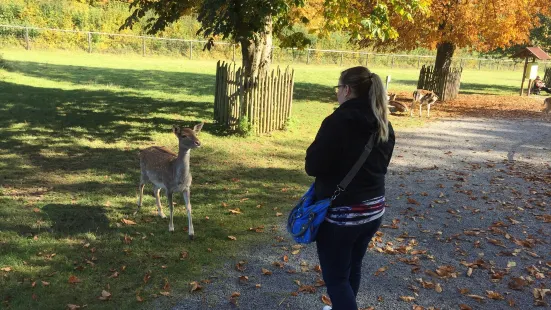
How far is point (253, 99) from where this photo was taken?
11625 mm

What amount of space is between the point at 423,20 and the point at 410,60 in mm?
36483

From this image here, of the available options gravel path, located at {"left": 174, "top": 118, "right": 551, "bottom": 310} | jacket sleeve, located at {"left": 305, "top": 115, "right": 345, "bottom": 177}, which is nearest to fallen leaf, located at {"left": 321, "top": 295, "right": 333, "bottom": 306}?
gravel path, located at {"left": 174, "top": 118, "right": 551, "bottom": 310}

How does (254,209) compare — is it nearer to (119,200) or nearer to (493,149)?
(119,200)

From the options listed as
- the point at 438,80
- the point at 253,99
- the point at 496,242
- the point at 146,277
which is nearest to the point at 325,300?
the point at 146,277

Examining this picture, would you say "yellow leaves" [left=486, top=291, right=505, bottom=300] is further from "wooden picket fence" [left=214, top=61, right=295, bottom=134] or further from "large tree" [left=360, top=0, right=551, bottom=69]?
"large tree" [left=360, top=0, right=551, bottom=69]

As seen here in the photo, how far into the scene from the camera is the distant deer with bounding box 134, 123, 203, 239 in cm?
552

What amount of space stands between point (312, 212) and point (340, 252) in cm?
36

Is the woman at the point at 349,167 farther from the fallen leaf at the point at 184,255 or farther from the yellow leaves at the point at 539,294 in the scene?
the yellow leaves at the point at 539,294

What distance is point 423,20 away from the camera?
693 inches

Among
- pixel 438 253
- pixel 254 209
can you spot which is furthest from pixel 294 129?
pixel 438 253

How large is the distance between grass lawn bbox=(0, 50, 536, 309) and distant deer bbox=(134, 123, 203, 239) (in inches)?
20.3

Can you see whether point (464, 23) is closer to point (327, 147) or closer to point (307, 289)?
point (307, 289)

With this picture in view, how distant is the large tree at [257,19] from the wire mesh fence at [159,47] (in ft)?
67.2

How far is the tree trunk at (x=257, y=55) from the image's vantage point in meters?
11.7
